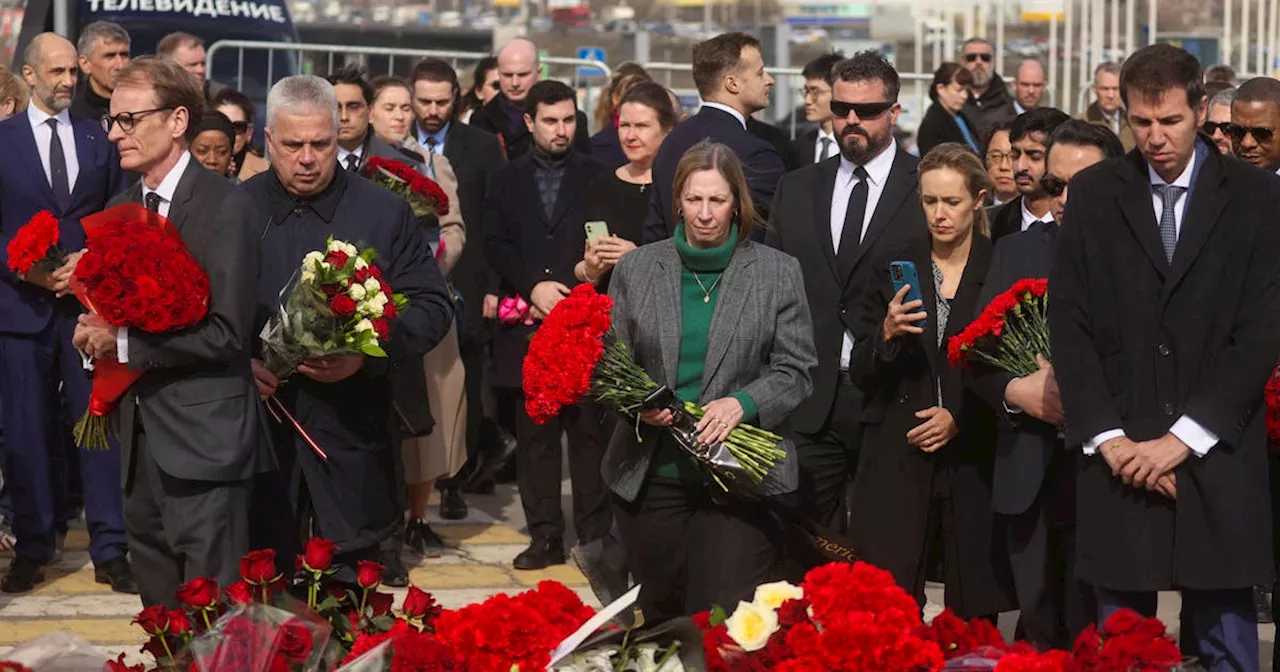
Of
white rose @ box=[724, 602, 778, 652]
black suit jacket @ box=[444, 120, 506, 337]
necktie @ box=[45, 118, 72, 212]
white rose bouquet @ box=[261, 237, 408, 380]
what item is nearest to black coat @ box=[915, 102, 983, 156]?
black suit jacket @ box=[444, 120, 506, 337]

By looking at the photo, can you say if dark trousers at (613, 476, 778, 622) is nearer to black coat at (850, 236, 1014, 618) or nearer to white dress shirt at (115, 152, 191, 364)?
black coat at (850, 236, 1014, 618)

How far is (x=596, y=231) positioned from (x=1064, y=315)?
3.28 m

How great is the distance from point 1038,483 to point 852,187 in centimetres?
140

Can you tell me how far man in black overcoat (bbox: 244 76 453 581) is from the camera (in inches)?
269

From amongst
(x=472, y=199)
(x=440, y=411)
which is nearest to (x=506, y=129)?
(x=472, y=199)

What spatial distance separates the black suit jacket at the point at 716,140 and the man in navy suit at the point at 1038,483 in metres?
1.40

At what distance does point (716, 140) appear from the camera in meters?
8.07

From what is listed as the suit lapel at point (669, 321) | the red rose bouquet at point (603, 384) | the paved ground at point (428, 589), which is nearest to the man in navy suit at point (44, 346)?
the paved ground at point (428, 589)

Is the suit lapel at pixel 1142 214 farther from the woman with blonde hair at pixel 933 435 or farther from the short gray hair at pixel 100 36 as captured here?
the short gray hair at pixel 100 36

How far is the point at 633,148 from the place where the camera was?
906cm

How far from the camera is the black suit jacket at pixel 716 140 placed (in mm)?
7980

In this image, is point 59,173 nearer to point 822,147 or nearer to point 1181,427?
point 822,147

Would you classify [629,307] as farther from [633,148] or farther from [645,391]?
[633,148]

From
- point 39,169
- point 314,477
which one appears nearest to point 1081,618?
point 314,477
